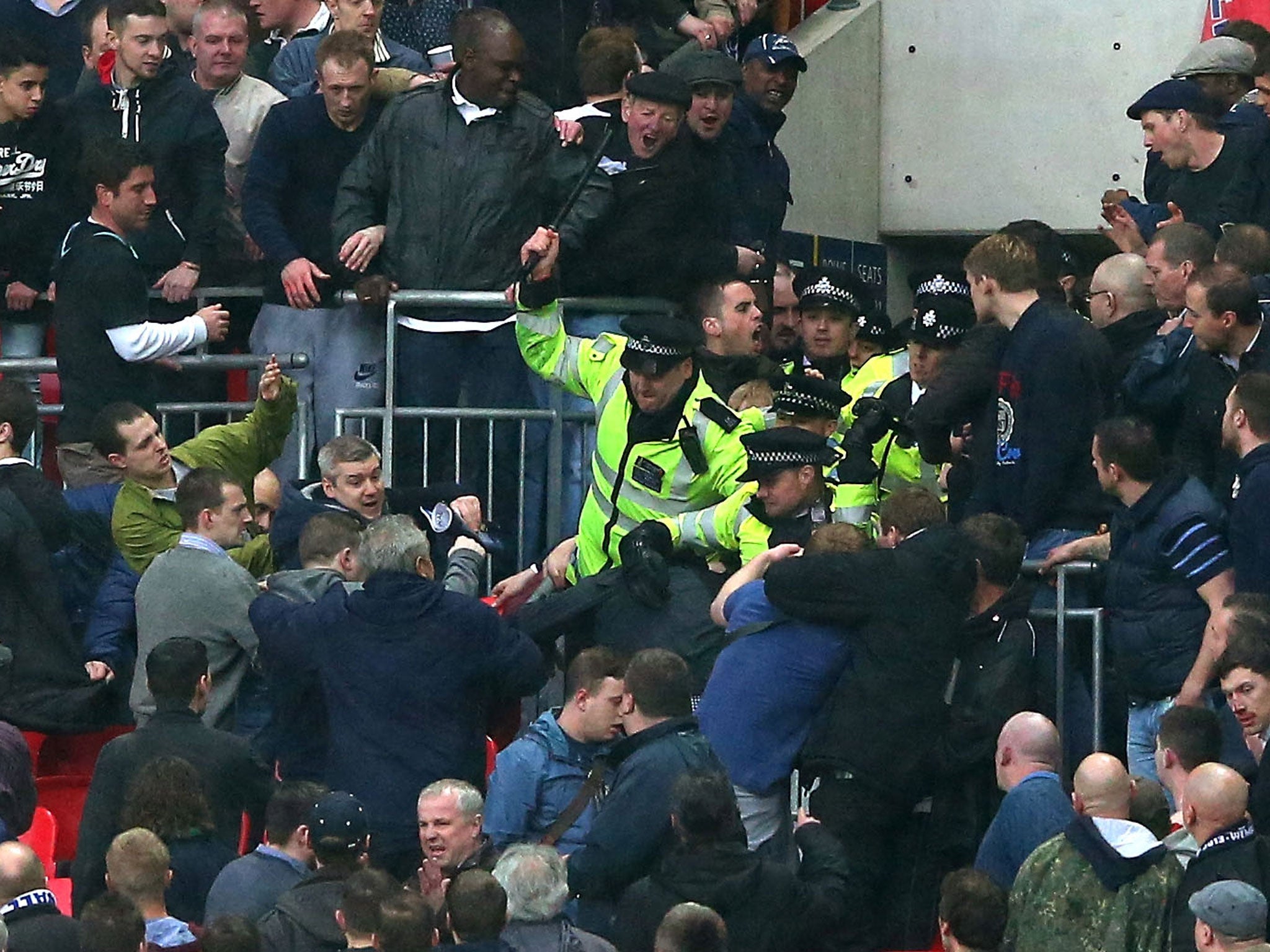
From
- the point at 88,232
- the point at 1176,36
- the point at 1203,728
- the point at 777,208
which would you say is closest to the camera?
the point at 1203,728

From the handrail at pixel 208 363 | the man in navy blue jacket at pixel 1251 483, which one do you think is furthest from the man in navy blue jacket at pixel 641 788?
the handrail at pixel 208 363

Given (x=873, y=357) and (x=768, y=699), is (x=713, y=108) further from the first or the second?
(x=768, y=699)

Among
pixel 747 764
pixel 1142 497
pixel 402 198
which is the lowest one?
pixel 747 764

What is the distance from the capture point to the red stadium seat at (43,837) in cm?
1088

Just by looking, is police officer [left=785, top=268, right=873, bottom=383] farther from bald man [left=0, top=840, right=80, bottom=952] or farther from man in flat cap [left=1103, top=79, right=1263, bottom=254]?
bald man [left=0, top=840, right=80, bottom=952]

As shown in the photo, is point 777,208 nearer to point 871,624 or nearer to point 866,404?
point 866,404

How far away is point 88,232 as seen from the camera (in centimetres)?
1229

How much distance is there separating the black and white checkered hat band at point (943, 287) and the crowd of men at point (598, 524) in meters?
0.24

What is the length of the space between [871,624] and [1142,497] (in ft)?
3.37

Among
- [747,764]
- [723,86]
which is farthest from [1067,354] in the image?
[723,86]

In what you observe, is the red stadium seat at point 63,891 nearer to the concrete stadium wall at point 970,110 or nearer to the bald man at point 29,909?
the bald man at point 29,909

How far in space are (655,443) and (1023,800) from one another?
2416mm

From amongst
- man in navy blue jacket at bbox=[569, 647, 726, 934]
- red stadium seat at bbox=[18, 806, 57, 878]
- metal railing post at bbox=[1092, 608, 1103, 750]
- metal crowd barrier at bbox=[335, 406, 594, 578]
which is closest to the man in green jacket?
metal crowd barrier at bbox=[335, 406, 594, 578]

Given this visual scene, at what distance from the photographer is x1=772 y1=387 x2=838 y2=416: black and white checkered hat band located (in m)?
11.4
